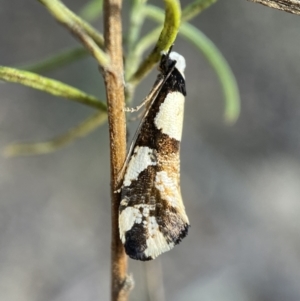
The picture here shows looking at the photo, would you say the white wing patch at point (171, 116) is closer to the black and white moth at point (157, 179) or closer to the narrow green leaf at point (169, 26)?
the black and white moth at point (157, 179)

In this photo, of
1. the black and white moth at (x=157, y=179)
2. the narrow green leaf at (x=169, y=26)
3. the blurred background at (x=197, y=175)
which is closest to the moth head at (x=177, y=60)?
the black and white moth at (x=157, y=179)

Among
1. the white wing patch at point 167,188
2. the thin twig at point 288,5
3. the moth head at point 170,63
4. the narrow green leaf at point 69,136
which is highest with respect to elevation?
the narrow green leaf at point 69,136

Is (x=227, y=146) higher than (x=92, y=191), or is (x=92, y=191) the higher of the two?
(x=227, y=146)

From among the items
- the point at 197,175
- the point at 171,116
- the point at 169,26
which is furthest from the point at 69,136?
the point at 197,175

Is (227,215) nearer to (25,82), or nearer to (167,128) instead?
(167,128)

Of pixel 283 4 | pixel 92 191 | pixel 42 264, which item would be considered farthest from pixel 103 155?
pixel 283 4

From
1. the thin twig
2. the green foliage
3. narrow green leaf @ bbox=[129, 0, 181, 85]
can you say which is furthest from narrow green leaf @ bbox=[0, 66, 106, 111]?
the thin twig

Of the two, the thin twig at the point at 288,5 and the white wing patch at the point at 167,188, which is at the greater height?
the thin twig at the point at 288,5
